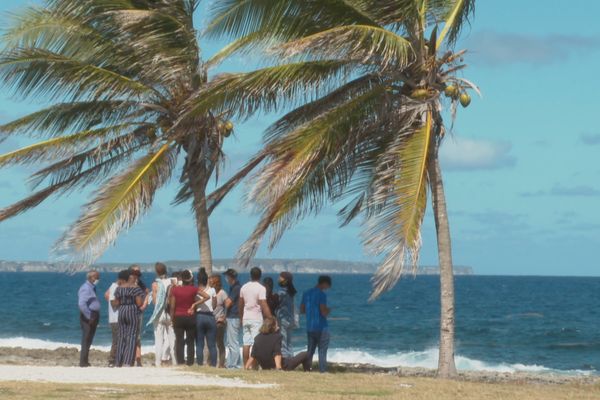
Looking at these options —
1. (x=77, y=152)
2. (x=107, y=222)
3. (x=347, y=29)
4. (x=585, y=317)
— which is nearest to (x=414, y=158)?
(x=347, y=29)

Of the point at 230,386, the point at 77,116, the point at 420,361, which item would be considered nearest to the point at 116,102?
the point at 77,116

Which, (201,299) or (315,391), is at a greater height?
(201,299)

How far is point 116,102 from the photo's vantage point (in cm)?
2039

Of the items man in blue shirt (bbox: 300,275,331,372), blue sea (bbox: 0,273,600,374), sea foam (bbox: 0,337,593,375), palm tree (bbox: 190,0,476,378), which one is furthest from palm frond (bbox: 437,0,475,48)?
sea foam (bbox: 0,337,593,375)

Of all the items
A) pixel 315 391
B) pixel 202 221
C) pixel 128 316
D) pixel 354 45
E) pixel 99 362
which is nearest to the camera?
pixel 315 391

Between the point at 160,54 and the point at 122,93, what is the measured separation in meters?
0.97

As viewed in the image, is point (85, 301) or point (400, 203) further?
point (85, 301)

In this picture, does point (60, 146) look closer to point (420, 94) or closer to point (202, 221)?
point (202, 221)

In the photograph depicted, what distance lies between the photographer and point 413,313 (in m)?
77.8

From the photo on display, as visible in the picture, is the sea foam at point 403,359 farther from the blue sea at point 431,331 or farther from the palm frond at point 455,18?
the palm frond at point 455,18

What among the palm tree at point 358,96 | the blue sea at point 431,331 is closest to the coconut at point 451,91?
the palm tree at point 358,96

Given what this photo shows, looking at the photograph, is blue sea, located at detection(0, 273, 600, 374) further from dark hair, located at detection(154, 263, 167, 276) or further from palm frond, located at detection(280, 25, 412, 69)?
palm frond, located at detection(280, 25, 412, 69)

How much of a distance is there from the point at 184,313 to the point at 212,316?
0.48 meters

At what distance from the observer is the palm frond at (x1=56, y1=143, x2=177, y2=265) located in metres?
18.6
